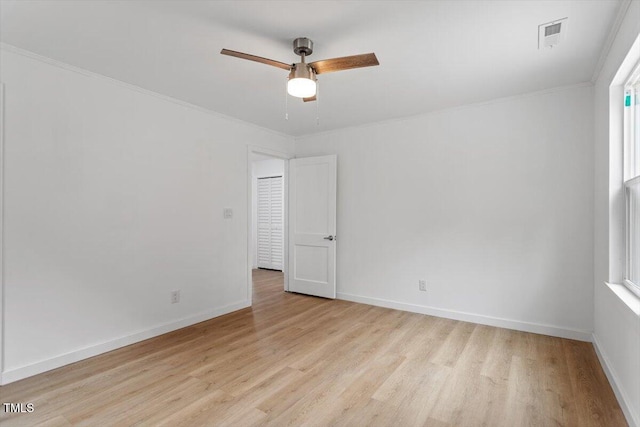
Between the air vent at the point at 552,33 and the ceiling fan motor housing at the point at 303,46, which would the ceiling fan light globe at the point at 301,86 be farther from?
the air vent at the point at 552,33

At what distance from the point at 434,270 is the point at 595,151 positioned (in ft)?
6.41

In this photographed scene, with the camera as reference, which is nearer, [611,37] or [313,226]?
[611,37]

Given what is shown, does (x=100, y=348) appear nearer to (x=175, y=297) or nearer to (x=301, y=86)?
(x=175, y=297)

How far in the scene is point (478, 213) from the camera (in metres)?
3.62

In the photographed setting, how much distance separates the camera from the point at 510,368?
8.53 ft

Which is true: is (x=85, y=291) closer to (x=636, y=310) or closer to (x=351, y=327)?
(x=351, y=327)

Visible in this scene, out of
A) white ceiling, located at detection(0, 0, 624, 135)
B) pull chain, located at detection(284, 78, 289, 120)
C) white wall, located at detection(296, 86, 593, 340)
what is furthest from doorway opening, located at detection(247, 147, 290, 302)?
white ceiling, located at detection(0, 0, 624, 135)

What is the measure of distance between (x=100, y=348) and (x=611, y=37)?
469cm

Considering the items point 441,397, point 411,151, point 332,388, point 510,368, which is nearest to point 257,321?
point 332,388

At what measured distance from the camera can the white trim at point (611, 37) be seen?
1892 mm

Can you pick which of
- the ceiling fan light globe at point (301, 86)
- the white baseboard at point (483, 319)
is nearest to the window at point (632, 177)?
the white baseboard at point (483, 319)

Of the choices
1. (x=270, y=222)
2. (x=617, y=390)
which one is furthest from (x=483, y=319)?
(x=270, y=222)

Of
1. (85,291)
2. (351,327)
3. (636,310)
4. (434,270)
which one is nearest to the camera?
(636,310)

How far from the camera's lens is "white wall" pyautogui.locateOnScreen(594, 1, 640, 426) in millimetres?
1853
